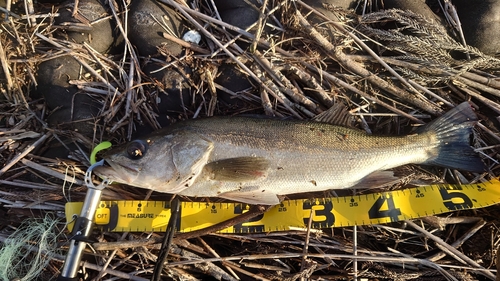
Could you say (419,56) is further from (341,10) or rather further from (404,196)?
(404,196)

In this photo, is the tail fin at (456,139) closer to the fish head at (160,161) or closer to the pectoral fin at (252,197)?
the pectoral fin at (252,197)

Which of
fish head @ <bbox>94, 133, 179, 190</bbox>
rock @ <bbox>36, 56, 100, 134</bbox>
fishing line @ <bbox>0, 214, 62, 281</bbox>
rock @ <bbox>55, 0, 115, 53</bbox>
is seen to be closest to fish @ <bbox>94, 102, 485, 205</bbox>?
fish head @ <bbox>94, 133, 179, 190</bbox>

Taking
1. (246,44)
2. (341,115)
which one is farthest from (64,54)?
(341,115)

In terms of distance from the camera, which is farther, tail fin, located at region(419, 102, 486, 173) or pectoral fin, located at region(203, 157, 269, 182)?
tail fin, located at region(419, 102, 486, 173)

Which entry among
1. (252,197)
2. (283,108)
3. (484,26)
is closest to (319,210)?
(252,197)

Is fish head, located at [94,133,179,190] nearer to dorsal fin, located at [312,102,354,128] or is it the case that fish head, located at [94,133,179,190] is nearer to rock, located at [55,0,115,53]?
rock, located at [55,0,115,53]

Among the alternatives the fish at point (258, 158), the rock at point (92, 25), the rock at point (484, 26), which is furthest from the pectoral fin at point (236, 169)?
the rock at point (484, 26)

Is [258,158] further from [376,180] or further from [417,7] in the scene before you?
[417,7]
